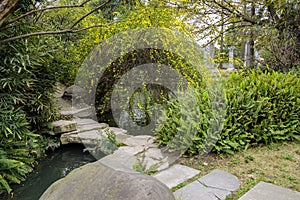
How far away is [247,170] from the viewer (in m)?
2.43

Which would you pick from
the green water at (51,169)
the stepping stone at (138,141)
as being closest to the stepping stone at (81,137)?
the green water at (51,169)

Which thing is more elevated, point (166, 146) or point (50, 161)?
point (166, 146)

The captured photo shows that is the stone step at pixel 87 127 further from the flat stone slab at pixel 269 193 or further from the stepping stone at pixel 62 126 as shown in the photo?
the flat stone slab at pixel 269 193

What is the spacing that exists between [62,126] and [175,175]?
2295mm

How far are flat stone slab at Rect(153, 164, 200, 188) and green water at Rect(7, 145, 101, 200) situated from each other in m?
1.41

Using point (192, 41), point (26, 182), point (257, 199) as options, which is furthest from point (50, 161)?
point (192, 41)

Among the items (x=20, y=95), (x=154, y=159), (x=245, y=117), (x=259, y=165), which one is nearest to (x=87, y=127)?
(x=20, y=95)

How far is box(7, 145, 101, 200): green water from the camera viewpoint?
105 inches

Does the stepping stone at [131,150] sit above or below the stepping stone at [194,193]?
above

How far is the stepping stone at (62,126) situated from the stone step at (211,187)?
2.48 meters

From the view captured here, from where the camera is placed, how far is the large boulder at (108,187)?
1.30 m

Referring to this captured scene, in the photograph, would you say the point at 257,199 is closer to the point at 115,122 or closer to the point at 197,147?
the point at 197,147

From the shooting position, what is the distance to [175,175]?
7.64 feet

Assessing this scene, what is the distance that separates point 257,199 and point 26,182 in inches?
103
